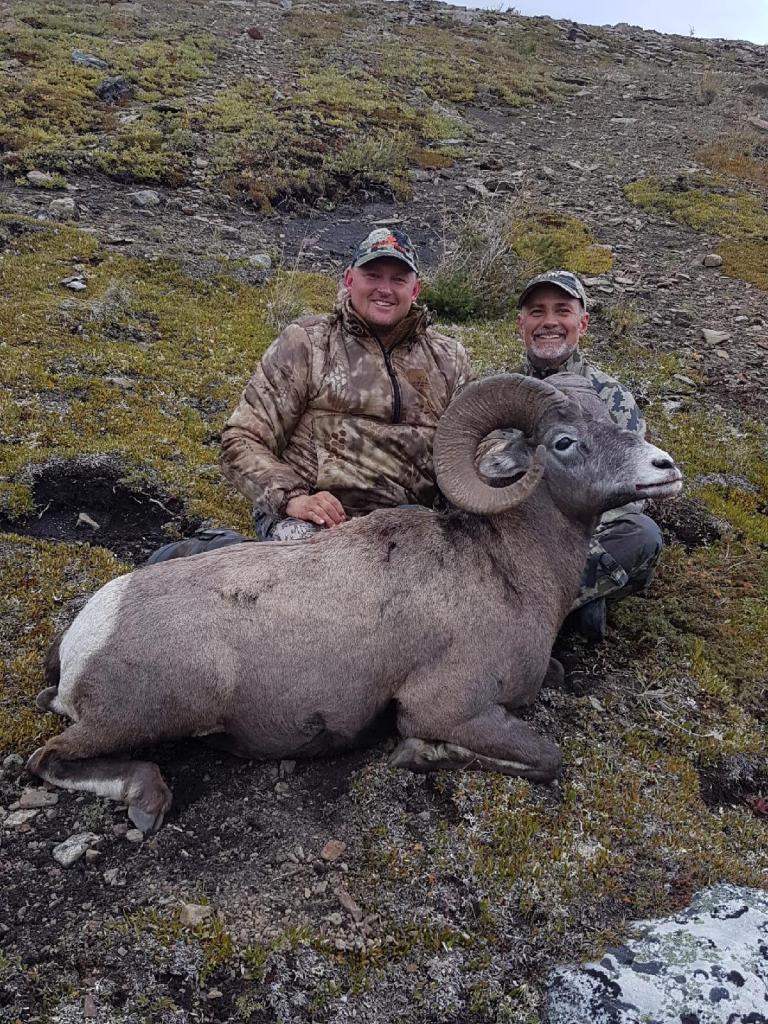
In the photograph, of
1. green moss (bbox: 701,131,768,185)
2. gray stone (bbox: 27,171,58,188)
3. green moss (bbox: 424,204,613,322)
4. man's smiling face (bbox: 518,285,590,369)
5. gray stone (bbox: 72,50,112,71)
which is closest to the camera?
man's smiling face (bbox: 518,285,590,369)

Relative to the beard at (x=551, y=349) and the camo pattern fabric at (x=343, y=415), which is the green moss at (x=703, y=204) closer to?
the beard at (x=551, y=349)

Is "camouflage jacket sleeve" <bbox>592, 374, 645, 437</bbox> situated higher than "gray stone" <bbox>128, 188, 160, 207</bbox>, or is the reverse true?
"gray stone" <bbox>128, 188, 160, 207</bbox>

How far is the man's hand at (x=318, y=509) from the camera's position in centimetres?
574

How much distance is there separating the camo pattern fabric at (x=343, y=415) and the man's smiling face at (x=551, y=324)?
158 cm

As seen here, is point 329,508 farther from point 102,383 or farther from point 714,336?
point 714,336

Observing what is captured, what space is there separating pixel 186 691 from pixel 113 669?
0.44 meters

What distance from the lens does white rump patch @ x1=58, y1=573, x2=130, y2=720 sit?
464 centimetres

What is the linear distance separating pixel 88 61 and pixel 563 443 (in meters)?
25.5

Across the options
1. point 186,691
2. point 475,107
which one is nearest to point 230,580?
point 186,691

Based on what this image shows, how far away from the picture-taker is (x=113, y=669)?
457 centimetres

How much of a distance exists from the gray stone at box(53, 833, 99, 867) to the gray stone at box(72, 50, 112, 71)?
1015 inches

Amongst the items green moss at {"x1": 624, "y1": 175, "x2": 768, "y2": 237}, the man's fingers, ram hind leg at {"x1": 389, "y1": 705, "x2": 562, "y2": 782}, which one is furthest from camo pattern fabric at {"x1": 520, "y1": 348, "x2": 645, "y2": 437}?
green moss at {"x1": 624, "y1": 175, "x2": 768, "y2": 237}

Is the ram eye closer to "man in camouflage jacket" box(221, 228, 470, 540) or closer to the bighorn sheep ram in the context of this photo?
the bighorn sheep ram

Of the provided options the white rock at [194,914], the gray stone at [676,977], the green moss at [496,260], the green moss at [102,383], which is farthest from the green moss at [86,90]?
the gray stone at [676,977]
